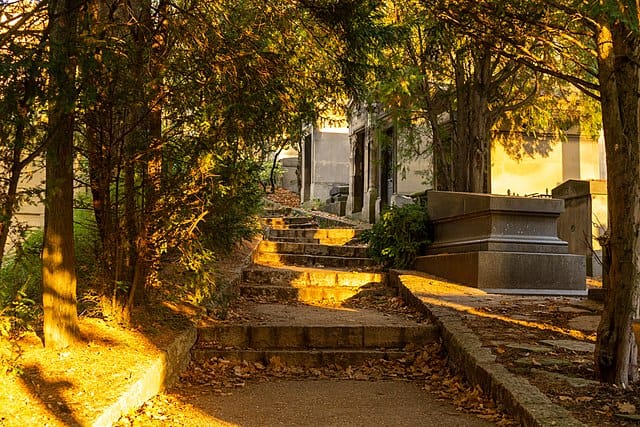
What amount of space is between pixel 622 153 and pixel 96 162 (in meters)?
3.90

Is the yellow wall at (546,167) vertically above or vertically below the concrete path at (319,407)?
above

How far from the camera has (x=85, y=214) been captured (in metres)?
7.33

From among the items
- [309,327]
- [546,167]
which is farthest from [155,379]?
[546,167]

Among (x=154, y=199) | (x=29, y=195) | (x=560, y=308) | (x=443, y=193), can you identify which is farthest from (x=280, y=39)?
(x=443, y=193)

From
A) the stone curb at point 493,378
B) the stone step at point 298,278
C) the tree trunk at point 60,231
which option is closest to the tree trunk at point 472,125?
the stone step at point 298,278

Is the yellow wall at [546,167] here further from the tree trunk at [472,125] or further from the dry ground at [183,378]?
the dry ground at [183,378]

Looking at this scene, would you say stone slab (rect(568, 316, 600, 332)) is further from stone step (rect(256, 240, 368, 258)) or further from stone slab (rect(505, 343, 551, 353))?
stone step (rect(256, 240, 368, 258))

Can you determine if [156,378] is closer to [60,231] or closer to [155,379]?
[155,379]

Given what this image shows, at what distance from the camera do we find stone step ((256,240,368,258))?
1290cm

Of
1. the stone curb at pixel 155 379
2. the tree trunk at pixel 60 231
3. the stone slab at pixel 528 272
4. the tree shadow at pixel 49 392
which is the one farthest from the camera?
the stone slab at pixel 528 272

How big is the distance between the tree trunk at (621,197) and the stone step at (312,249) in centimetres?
850

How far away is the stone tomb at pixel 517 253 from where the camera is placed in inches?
353

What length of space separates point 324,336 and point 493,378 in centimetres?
252

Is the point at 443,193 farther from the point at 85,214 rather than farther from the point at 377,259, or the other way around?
the point at 85,214
